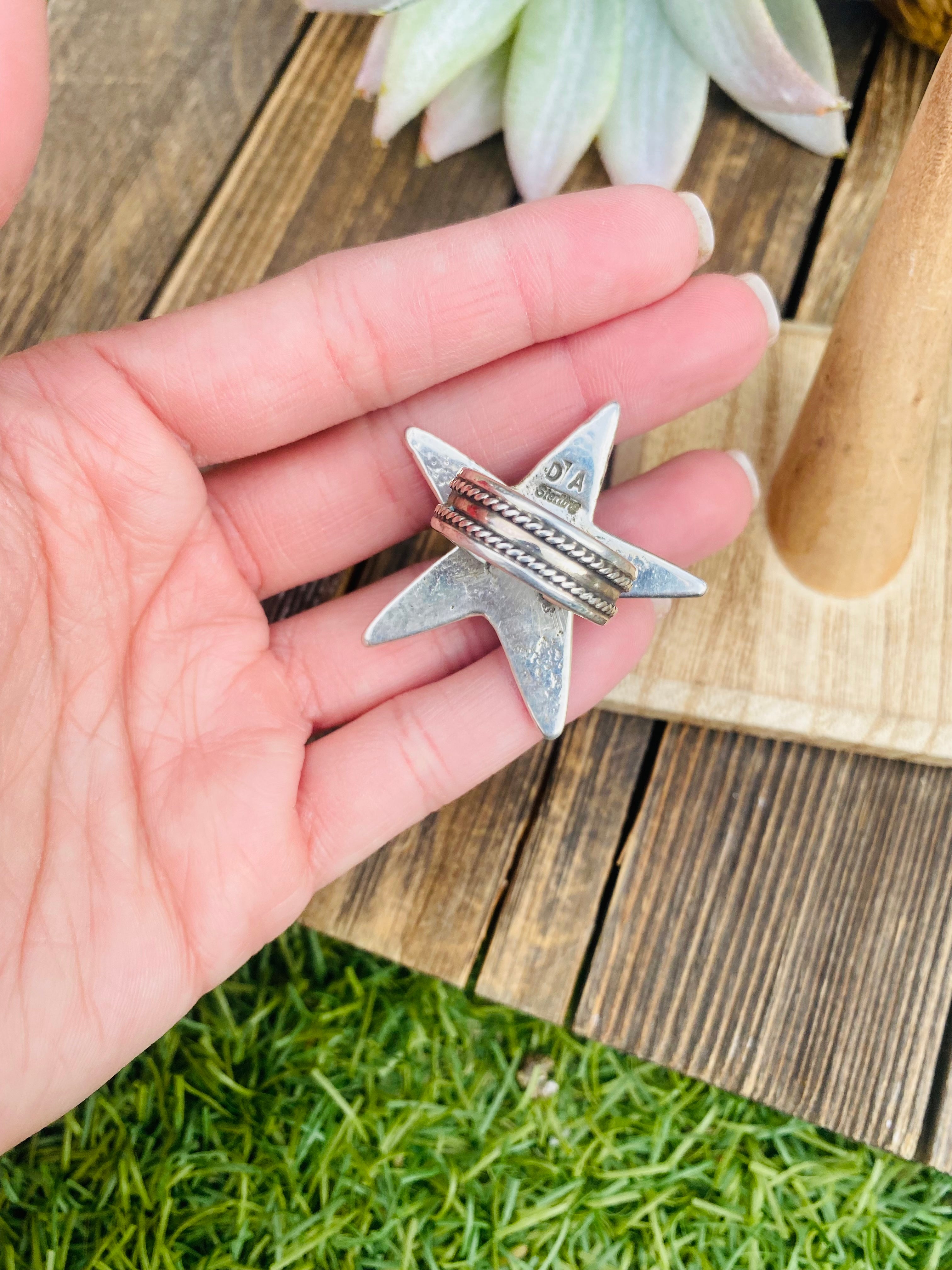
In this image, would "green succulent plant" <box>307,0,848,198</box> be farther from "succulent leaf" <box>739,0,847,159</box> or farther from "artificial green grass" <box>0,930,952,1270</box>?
"artificial green grass" <box>0,930,952,1270</box>

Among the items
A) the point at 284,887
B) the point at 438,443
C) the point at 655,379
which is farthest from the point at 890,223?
the point at 284,887

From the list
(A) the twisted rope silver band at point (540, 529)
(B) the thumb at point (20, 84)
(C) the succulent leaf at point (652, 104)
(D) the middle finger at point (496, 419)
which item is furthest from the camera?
(C) the succulent leaf at point (652, 104)

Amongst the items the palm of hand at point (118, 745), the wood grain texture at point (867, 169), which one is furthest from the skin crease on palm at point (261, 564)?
the wood grain texture at point (867, 169)

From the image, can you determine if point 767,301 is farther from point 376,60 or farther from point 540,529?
point 376,60

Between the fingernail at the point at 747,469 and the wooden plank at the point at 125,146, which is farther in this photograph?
the wooden plank at the point at 125,146

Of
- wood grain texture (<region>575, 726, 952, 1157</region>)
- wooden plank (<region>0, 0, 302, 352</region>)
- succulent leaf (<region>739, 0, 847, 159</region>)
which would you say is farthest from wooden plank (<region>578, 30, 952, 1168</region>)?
wooden plank (<region>0, 0, 302, 352</region>)

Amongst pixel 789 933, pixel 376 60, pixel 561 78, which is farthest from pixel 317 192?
pixel 789 933

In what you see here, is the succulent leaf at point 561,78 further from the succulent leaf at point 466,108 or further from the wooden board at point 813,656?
the wooden board at point 813,656

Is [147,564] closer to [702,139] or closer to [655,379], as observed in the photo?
[655,379]
